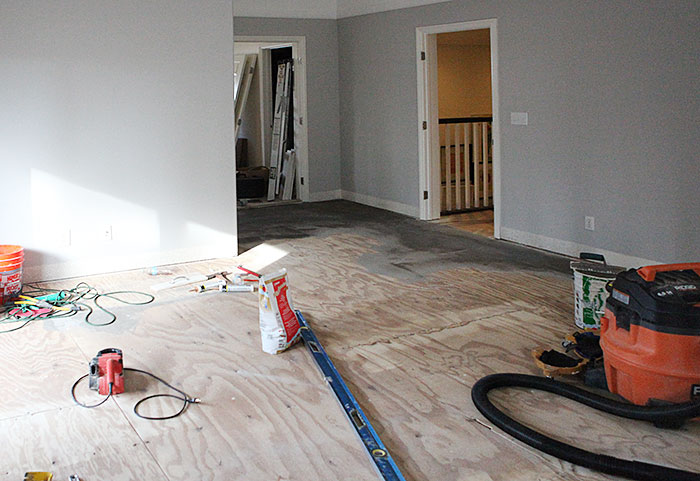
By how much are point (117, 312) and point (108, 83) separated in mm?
1981

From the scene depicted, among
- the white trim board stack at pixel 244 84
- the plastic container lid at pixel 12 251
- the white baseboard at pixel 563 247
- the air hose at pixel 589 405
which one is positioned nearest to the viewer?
the air hose at pixel 589 405

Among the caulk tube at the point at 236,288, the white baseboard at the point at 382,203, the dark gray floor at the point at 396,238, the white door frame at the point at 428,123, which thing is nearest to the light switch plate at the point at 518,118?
the dark gray floor at the point at 396,238

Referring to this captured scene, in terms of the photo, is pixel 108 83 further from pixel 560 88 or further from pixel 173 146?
pixel 560 88

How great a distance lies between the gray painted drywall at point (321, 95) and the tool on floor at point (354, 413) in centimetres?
546

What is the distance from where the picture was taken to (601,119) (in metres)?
5.76

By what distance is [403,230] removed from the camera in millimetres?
7531

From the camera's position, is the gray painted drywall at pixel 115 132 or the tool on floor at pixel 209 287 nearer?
the tool on floor at pixel 209 287

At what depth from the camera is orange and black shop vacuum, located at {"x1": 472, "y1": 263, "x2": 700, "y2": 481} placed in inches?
111

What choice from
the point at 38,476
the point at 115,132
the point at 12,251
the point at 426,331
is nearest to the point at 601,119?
the point at 426,331

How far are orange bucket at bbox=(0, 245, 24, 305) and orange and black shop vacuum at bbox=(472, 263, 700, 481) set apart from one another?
3.48 meters

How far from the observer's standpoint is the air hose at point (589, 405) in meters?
2.60

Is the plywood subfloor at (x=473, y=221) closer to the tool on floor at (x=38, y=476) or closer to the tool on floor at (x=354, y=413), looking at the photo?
the tool on floor at (x=354, y=413)

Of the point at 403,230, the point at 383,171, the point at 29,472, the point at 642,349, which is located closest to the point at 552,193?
the point at 403,230

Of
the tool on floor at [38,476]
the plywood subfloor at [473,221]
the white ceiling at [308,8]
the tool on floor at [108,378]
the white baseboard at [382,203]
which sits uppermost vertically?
the white ceiling at [308,8]
